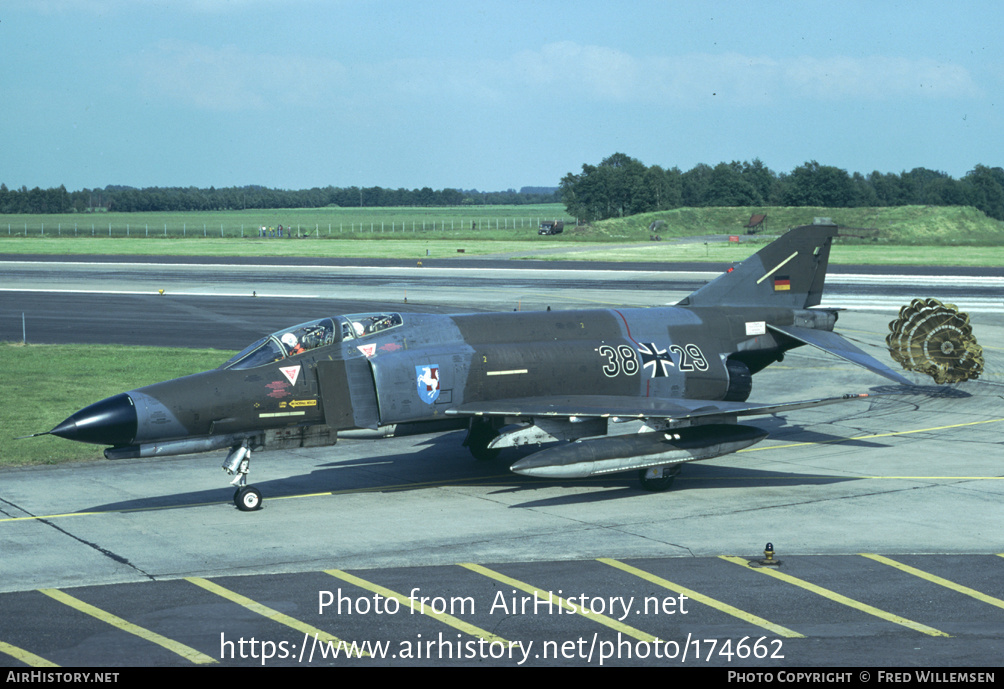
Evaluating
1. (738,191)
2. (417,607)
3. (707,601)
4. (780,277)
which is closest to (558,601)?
(417,607)

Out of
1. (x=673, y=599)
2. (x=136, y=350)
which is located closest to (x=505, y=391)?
(x=673, y=599)

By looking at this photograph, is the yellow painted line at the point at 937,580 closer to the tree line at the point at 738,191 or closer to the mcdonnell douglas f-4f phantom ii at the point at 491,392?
the mcdonnell douglas f-4f phantom ii at the point at 491,392

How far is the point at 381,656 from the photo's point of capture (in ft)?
36.8

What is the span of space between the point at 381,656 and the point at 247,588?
319 centimetres

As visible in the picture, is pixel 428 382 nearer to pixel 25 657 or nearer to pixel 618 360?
pixel 618 360

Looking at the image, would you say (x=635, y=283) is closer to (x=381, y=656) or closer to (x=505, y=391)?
(x=505, y=391)

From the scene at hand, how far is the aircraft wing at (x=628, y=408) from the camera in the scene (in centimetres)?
1848

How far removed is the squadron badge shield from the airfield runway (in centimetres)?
191

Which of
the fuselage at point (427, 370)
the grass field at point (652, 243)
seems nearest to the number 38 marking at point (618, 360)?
the fuselage at point (427, 370)

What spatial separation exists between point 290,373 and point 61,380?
1532cm

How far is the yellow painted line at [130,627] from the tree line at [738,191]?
14454 centimetres

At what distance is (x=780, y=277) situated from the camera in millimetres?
24109

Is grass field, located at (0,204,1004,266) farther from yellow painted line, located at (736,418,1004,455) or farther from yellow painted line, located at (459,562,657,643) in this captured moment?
yellow painted line, located at (459,562,657,643)

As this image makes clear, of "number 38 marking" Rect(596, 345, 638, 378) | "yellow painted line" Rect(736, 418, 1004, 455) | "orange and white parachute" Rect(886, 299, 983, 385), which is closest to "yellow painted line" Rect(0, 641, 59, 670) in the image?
"number 38 marking" Rect(596, 345, 638, 378)
